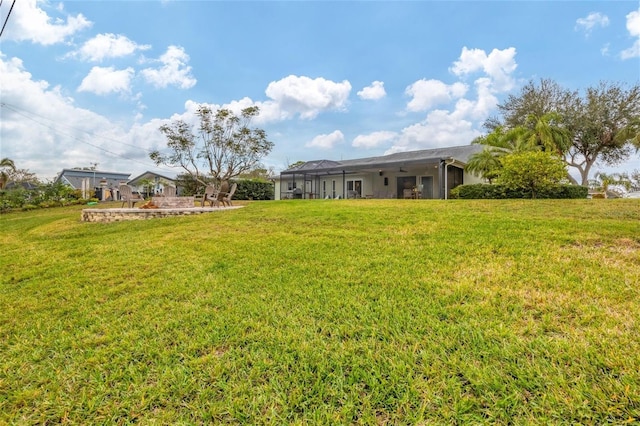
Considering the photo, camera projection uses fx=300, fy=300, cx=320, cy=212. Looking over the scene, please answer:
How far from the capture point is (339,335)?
7.51 ft

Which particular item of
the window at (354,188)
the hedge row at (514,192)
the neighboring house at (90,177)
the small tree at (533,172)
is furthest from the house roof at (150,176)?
the small tree at (533,172)

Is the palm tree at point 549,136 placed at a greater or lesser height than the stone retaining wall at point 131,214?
greater

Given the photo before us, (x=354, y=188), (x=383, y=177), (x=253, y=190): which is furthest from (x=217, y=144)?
(x=383, y=177)

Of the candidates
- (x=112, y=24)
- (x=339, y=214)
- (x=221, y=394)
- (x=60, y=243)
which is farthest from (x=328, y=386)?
(x=112, y=24)

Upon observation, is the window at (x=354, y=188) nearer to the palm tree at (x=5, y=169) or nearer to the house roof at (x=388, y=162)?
the house roof at (x=388, y=162)

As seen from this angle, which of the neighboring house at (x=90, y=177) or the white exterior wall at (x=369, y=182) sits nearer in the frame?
the white exterior wall at (x=369, y=182)

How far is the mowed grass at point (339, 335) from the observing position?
5.48 ft

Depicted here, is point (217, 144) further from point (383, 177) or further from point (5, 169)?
point (5, 169)

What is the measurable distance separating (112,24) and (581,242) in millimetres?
14092

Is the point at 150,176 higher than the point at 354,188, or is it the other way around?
the point at 150,176

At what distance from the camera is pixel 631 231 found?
438 cm

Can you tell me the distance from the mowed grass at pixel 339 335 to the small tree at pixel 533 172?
8.09m

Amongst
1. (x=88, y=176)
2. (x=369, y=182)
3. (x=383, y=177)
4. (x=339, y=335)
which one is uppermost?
(x=88, y=176)

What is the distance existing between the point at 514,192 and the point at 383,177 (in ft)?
31.1
